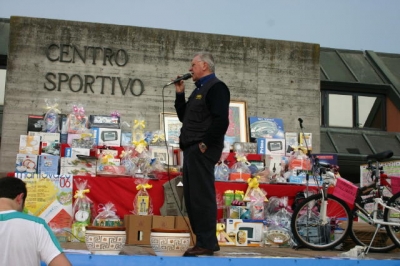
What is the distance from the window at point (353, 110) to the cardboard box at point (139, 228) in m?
8.68

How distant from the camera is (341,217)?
247 inches

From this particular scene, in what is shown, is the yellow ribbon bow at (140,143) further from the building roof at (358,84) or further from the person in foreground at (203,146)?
the building roof at (358,84)

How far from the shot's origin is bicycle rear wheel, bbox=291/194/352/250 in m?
6.12

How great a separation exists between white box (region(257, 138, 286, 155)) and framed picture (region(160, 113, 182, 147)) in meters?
1.18

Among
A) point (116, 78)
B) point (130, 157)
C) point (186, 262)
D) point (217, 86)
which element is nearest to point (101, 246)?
point (186, 262)

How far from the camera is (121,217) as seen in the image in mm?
7059

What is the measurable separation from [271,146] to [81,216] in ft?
10.3

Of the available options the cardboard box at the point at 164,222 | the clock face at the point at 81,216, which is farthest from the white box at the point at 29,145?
the cardboard box at the point at 164,222

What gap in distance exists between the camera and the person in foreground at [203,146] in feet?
14.9

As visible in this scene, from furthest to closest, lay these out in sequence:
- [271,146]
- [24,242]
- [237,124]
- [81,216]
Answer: [237,124]
[271,146]
[81,216]
[24,242]

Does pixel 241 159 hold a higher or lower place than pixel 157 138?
lower

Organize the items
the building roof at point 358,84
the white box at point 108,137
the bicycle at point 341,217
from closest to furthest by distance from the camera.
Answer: the bicycle at point 341,217 → the white box at point 108,137 → the building roof at point 358,84

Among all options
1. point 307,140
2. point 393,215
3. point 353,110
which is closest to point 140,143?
point 307,140

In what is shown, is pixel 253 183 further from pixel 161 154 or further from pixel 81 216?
pixel 81 216
